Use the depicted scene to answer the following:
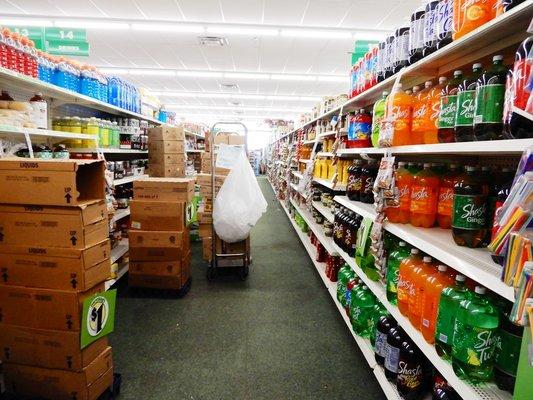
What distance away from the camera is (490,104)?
44.1 inches

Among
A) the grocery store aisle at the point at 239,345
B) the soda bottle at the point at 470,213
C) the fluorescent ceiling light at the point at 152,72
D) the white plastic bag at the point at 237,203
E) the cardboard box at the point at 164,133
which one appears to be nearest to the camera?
the soda bottle at the point at 470,213

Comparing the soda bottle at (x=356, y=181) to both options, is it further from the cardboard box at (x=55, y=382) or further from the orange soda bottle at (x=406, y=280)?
the cardboard box at (x=55, y=382)

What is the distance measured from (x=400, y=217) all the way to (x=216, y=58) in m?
7.87

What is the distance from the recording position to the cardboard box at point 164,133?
4762 mm

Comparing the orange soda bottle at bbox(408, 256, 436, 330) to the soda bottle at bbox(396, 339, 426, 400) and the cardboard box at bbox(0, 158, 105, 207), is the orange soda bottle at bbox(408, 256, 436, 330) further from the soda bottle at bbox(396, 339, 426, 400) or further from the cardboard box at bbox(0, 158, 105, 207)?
the cardboard box at bbox(0, 158, 105, 207)

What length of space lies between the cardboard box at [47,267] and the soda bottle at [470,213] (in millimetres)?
1818

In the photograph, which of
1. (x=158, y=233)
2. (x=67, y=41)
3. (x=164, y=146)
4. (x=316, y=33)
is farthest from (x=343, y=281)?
(x=67, y=41)

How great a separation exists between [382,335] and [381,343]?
54mm

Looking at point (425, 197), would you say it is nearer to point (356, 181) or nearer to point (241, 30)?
point (356, 181)

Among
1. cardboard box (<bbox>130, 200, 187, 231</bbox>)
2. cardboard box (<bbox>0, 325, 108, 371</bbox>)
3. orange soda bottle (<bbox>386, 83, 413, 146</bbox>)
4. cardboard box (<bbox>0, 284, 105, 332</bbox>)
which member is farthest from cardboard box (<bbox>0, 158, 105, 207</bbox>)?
orange soda bottle (<bbox>386, 83, 413, 146</bbox>)

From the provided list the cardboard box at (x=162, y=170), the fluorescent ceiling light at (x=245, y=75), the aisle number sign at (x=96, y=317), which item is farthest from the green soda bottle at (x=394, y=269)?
the fluorescent ceiling light at (x=245, y=75)

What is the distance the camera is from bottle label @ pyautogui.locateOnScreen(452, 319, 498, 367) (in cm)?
114

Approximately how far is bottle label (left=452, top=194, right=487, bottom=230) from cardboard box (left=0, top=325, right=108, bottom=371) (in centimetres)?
194

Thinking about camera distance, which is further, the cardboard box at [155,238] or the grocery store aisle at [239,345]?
the cardboard box at [155,238]
